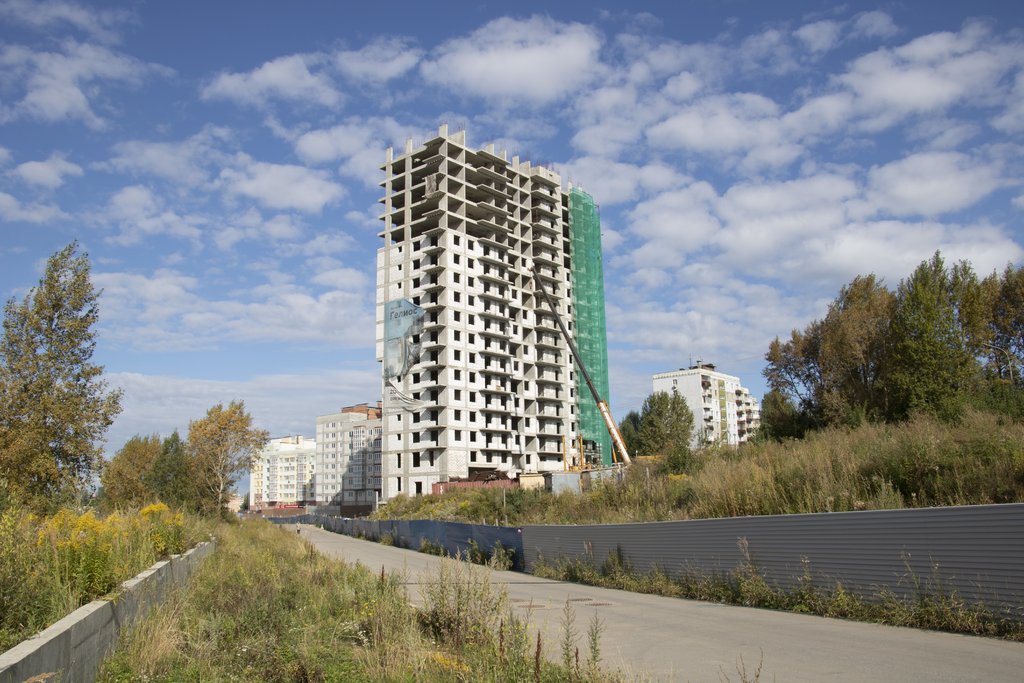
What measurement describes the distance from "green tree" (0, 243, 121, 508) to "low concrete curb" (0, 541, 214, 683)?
38.5 ft

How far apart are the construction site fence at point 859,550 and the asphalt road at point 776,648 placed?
1.96 ft

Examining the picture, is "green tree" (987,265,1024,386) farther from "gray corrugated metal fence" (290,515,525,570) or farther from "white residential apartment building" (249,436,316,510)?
"white residential apartment building" (249,436,316,510)

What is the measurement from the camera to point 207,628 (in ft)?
28.8

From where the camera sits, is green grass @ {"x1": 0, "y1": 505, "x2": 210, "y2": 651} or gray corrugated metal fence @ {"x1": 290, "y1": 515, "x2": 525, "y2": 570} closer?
green grass @ {"x1": 0, "y1": 505, "x2": 210, "y2": 651}

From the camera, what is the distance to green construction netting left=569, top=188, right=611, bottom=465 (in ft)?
313

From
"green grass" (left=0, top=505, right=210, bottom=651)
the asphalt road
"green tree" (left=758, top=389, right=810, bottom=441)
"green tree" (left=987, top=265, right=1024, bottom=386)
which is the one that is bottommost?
the asphalt road

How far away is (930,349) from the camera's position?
4434 cm

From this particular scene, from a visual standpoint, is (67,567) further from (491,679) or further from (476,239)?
(476,239)

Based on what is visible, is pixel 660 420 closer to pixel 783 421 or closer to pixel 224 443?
pixel 783 421

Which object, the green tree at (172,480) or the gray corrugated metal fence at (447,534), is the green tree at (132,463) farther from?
the gray corrugated metal fence at (447,534)

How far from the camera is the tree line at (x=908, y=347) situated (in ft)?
145

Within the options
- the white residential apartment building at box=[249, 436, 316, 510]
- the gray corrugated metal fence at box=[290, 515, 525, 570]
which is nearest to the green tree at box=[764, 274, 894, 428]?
the gray corrugated metal fence at box=[290, 515, 525, 570]

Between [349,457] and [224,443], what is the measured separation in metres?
82.7

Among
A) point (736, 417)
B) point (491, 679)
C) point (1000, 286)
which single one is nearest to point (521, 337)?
point (1000, 286)
